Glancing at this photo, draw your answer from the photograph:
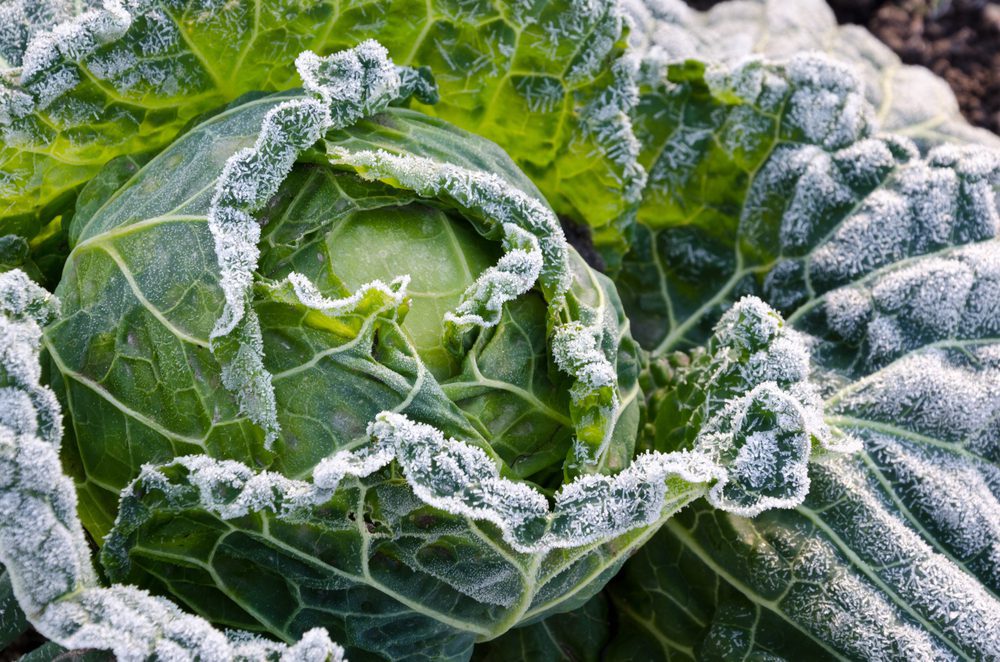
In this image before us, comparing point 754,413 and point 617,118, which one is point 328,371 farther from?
point 617,118

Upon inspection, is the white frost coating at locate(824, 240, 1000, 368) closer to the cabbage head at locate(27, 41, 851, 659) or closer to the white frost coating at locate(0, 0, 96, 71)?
the cabbage head at locate(27, 41, 851, 659)

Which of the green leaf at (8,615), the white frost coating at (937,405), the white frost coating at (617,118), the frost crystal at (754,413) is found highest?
the white frost coating at (617,118)

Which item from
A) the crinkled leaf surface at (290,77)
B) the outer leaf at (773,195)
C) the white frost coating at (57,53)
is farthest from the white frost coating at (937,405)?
the white frost coating at (57,53)

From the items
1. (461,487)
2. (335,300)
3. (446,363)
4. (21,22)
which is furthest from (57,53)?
(461,487)

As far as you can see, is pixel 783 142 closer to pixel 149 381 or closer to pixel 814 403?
pixel 814 403

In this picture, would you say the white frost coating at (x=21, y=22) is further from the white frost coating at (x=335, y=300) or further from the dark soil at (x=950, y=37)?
the dark soil at (x=950, y=37)

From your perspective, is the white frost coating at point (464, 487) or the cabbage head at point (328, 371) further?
the cabbage head at point (328, 371)

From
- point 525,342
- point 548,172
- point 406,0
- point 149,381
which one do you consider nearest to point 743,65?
point 548,172
